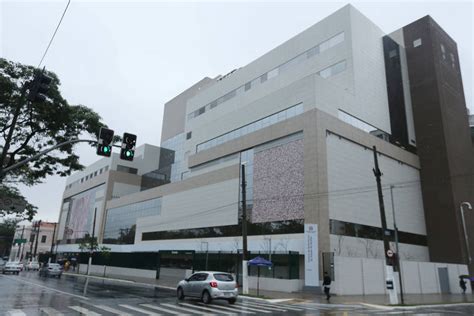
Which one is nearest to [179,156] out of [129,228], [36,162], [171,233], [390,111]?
→ [129,228]

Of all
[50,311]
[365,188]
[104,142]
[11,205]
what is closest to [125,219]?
[365,188]

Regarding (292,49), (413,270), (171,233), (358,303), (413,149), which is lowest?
(358,303)

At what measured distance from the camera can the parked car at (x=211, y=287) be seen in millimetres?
18906

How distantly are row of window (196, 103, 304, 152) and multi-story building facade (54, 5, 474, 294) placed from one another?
0.16 metres

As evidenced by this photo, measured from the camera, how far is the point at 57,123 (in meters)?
20.0

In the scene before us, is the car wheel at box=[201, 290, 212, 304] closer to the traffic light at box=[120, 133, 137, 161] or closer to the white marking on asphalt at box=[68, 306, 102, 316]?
the white marking on asphalt at box=[68, 306, 102, 316]

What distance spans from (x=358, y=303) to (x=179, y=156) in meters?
52.3

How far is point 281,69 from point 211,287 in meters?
36.9

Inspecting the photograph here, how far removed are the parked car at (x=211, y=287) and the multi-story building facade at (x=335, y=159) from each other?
11255 millimetres

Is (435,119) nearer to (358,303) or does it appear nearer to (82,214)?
(358,303)

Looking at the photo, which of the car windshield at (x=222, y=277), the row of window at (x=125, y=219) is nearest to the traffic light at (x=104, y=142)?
the car windshield at (x=222, y=277)

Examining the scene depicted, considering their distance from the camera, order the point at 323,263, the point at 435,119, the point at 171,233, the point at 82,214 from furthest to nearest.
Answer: the point at 82,214 → the point at 171,233 → the point at 435,119 → the point at 323,263

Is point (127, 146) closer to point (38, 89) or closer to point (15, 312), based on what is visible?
point (38, 89)

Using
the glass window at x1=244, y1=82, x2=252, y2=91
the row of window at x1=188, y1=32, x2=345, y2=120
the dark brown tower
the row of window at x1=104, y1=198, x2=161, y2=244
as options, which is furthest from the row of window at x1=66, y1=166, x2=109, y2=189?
the dark brown tower
